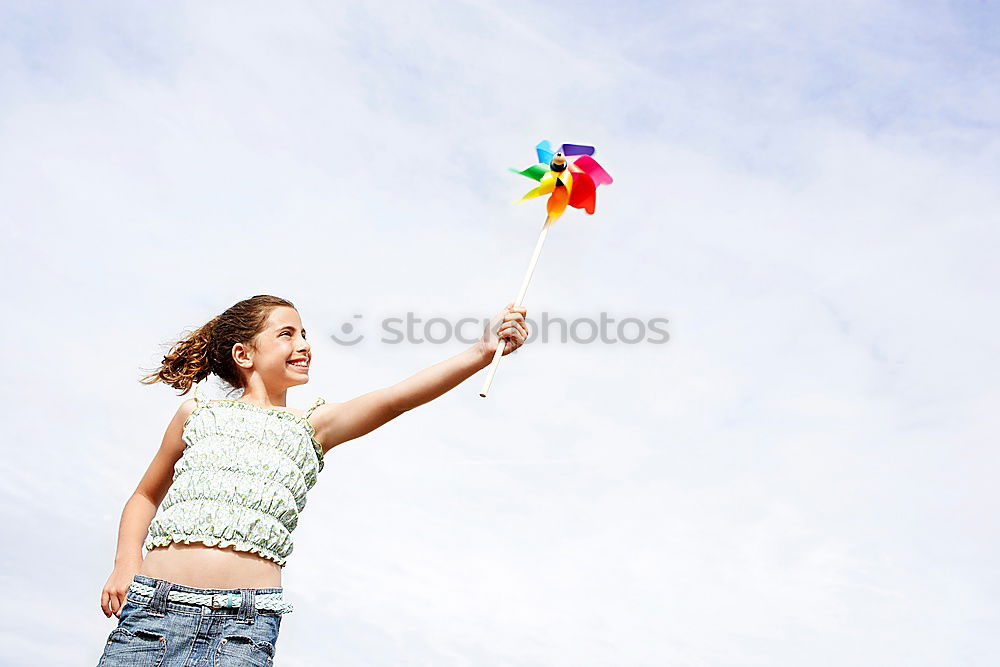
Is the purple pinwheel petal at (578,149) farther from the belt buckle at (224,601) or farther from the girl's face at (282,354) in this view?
the belt buckle at (224,601)

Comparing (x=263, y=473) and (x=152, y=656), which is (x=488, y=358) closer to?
(x=263, y=473)

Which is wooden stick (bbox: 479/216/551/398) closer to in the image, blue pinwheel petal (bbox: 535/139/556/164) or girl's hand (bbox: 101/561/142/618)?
blue pinwheel petal (bbox: 535/139/556/164)

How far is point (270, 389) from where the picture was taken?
4219 millimetres

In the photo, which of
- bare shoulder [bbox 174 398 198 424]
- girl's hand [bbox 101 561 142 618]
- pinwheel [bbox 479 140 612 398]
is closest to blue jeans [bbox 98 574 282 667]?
girl's hand [bbox 101 561 142 618]

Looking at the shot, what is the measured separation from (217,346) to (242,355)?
0.18 meters

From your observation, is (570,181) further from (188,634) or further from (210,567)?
(188,634)

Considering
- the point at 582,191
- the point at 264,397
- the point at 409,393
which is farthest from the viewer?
the point at 582,191

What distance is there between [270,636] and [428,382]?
1.10 metres

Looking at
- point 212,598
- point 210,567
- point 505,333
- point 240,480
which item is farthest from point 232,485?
point 505,333

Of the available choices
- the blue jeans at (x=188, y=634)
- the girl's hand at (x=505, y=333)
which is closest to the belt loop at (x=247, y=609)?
the blue jeans at (x=188, y=634)

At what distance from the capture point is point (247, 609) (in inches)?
142

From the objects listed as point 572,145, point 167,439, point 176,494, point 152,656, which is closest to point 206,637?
point 152,656

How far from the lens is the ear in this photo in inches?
169

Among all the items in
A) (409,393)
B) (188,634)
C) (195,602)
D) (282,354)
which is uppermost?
(282,354)
